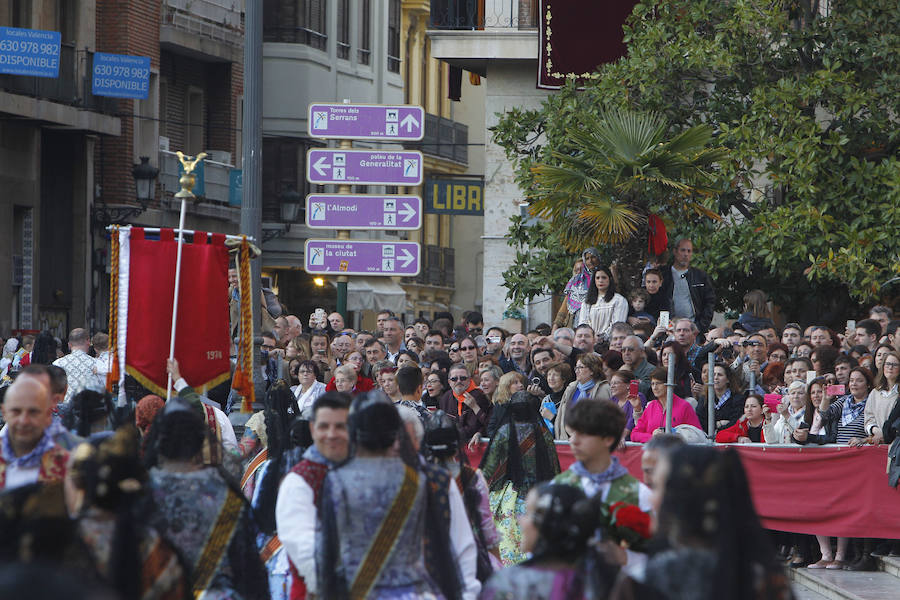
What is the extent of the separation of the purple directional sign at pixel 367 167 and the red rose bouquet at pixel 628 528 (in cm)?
1093

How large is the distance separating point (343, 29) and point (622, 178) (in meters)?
25.8

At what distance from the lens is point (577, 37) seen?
83.9 ft

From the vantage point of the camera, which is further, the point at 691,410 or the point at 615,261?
the point at 615,261

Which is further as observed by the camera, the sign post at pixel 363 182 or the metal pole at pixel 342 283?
the metal pole at pixel 342 283

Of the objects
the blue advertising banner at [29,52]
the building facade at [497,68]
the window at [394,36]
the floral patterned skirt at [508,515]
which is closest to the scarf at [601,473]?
the floral patterned skirt at [508,515]

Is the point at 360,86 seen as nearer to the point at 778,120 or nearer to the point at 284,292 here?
the point at 284,292

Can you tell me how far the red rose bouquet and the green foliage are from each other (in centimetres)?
1290

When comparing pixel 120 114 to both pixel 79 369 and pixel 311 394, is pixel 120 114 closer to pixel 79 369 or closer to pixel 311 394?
pixel 79 369

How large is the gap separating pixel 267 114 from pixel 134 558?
3578 centimetres

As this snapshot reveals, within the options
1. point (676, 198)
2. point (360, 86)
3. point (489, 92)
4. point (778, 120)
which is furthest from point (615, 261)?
point (360, 86)

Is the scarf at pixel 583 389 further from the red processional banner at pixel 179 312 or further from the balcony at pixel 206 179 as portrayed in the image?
the balcony at pixel 206 179

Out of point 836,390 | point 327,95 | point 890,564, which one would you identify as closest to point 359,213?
point 836,390

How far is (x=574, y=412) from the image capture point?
6.51m

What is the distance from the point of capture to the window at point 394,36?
47.2 meters
